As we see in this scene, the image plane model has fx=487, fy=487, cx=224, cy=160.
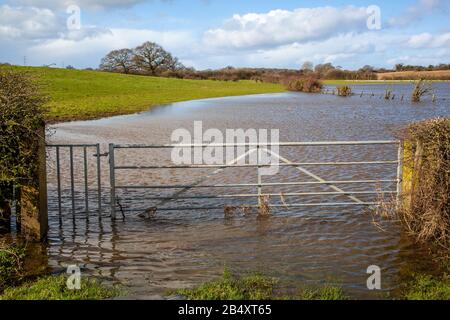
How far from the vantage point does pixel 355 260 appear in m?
7.17

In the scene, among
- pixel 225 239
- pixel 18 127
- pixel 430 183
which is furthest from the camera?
pixel 225 239

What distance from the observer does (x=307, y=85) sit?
7350 centimetres

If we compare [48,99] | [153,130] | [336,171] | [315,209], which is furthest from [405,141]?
[153,130]

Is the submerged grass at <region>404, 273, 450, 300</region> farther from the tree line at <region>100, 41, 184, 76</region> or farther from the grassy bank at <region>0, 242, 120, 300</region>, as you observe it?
the tree line at <region>100, 41, 184, 76</region>

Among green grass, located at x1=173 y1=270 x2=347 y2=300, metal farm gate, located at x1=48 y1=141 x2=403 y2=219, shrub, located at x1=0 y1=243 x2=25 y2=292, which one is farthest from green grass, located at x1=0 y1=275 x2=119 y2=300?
metal farm gate, located at x1=48 y1=141 x2=403 y2=219

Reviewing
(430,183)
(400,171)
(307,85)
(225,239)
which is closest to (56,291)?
(225,239)

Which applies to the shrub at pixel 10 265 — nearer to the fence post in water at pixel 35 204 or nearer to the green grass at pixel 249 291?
the fence post in water at pixel 35 204

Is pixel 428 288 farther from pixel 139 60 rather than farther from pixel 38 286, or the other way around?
pixel 139 60

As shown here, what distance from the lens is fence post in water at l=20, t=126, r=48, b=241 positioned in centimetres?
786

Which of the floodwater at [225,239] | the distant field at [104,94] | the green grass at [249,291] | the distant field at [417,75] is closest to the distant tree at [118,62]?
the distant field at [104,94]

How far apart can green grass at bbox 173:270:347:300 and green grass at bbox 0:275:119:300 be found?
2.94 feet

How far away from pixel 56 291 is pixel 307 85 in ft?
231
